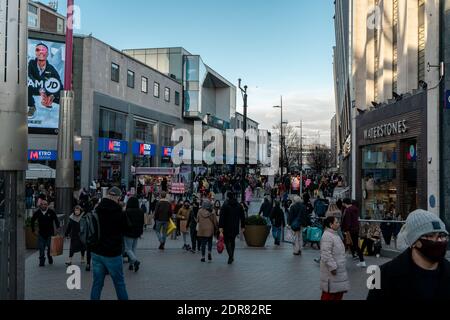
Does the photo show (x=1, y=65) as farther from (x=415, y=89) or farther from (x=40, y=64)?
(x=40, y=64)

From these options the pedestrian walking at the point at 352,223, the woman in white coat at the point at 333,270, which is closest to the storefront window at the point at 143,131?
the pedestrian walking at the point at 352,223

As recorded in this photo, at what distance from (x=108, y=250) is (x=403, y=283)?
4693mm

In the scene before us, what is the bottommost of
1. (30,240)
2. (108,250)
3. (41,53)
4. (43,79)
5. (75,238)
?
(30,240)

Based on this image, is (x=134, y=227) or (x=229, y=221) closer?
(x=134, y=227)

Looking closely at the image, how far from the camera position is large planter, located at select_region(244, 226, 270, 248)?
16406mm

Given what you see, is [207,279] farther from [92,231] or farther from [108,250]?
[92,231]

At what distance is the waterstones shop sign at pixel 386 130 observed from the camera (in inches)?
730

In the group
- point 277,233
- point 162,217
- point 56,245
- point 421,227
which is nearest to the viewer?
point 421,227

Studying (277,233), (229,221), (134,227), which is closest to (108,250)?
(134,227)

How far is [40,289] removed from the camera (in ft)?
30.9

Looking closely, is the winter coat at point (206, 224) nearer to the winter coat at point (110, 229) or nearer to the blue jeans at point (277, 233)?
the blue jeans at point (277, 233)

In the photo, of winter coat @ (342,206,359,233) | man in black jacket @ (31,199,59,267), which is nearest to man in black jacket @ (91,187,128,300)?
man in black jacket @ (31,199,59,267)

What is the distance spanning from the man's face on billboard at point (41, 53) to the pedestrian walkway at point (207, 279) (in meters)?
26.7

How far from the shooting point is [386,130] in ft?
66.7
